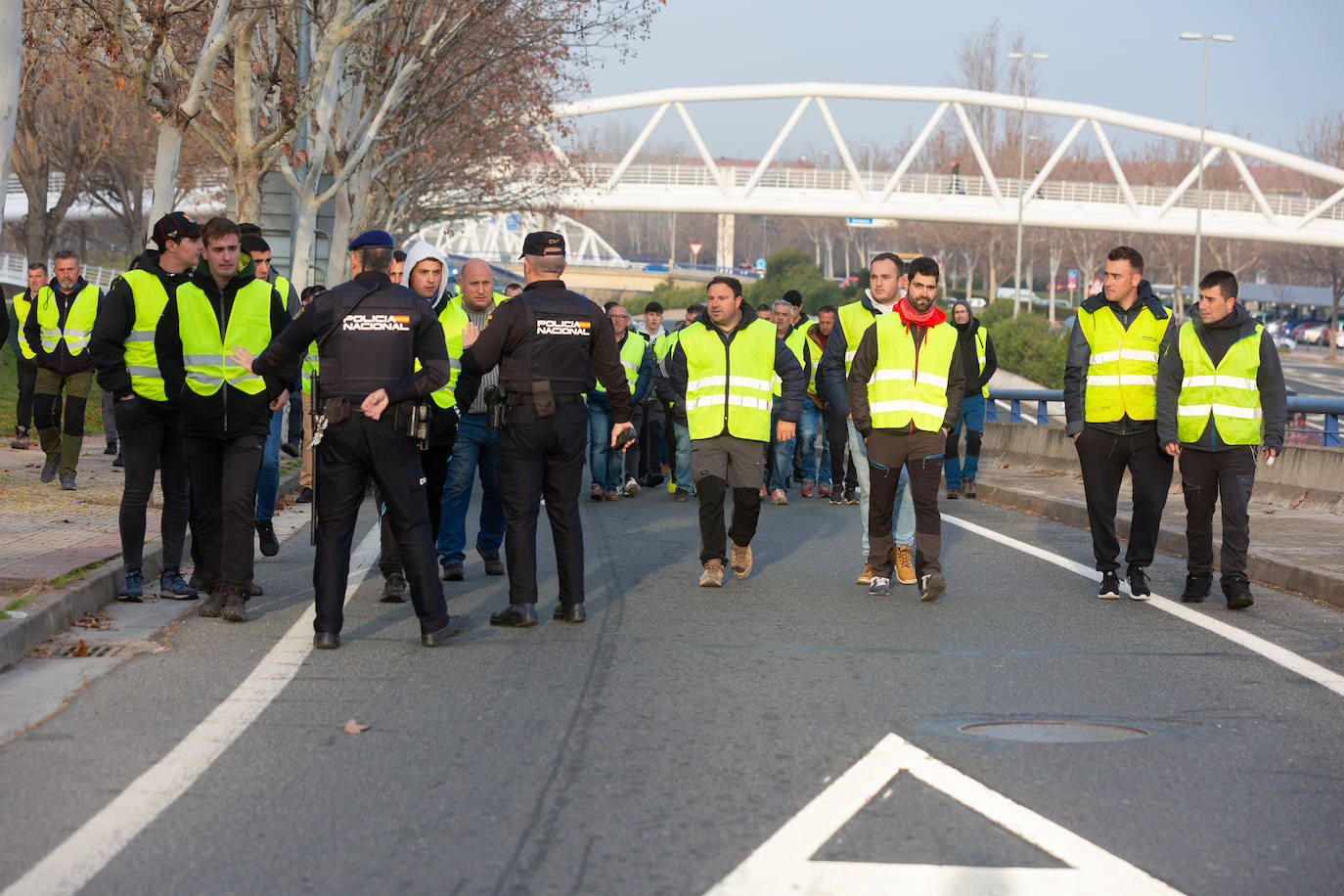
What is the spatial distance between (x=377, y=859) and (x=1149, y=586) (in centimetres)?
660

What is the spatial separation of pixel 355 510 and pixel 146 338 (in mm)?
1763

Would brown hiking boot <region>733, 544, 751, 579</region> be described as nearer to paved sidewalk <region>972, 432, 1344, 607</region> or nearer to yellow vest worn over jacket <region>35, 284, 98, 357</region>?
paved sidewalk <region>972, 432, 1344, 607</region>

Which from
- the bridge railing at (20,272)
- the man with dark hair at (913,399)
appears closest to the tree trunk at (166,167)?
the man with dark hair at (913,399)

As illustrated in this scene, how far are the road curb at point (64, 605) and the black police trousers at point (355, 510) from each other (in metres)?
1.26

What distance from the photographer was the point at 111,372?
8.77m

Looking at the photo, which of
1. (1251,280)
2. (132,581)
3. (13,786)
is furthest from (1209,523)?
(1251,280)

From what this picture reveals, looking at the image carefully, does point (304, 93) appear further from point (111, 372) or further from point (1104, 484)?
point (1104, 484)

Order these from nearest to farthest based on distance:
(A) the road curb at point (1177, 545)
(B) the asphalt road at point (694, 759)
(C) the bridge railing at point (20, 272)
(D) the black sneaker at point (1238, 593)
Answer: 1. (B) the asphalt road at point (694, 759)
2. (D) the black sneaker at point (1238, 593)
3. (A) the road curb at point (1177, 545)
4. (C) the bridge railing at point (20, 272)

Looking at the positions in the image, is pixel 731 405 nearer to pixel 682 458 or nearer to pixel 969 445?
pixel 682 458

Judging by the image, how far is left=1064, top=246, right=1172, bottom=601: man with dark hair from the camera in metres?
9.77

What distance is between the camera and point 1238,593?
933 cm

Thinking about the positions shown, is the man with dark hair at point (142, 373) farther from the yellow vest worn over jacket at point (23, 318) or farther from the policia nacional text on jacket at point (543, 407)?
the yellow vest worn over jacket at point (23, 318)

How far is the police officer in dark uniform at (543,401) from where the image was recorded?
8469 millimetres

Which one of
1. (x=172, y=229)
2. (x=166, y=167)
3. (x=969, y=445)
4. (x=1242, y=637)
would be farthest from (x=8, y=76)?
(x=969, y=445)
